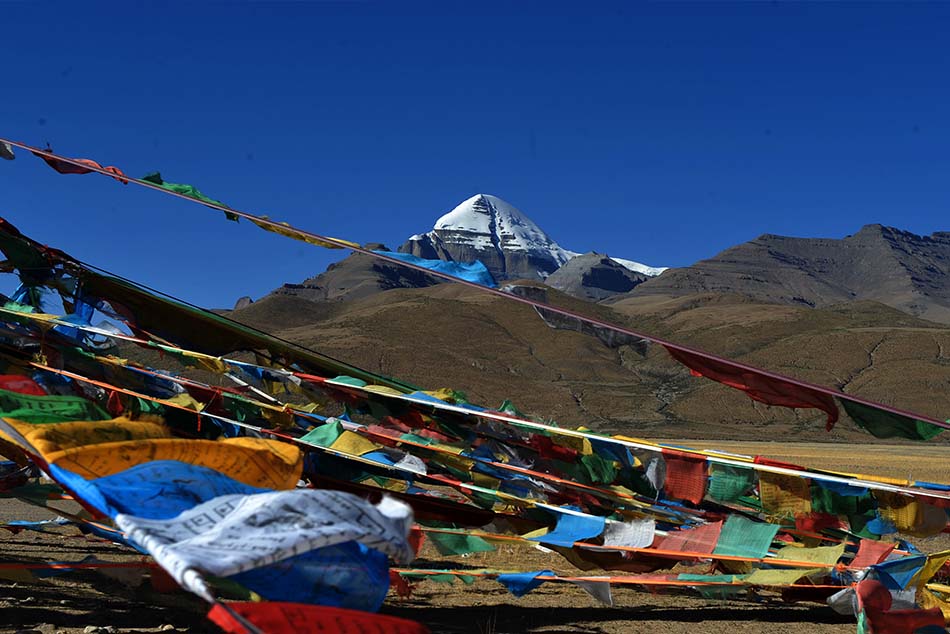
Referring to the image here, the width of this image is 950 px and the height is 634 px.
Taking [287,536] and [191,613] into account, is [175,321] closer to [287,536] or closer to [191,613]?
[191,613]

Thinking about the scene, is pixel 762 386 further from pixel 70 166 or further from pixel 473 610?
pixel 70 166

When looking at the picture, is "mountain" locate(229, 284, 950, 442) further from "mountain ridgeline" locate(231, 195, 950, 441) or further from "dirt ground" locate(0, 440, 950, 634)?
"dirt ground" locate(0, 440, 950, 634)

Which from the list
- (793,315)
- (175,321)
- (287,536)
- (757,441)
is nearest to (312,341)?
(757,441)

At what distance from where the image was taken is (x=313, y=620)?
3080 millimetres

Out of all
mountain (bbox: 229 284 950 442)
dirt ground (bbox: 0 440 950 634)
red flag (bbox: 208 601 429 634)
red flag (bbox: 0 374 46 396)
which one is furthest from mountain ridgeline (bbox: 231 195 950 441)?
red flag (bbox: 208 601 429 634)

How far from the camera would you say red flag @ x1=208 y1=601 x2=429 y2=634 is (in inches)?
115

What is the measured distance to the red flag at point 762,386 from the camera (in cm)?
534

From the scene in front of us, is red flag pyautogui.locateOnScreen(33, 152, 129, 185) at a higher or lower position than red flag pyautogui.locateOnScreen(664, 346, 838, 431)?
higher

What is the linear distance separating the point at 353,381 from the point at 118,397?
5.51ft

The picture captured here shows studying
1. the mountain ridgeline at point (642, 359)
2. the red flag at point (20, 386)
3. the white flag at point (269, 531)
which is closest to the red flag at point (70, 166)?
the red flag at point (20, 386)

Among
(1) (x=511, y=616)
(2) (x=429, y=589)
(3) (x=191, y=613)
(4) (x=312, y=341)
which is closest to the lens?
(3) (x=191, y=613)

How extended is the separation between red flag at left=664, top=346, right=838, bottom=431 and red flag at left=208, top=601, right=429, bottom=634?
8.94 feet

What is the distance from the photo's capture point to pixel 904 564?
501cm

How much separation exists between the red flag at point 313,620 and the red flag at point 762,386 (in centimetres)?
273
